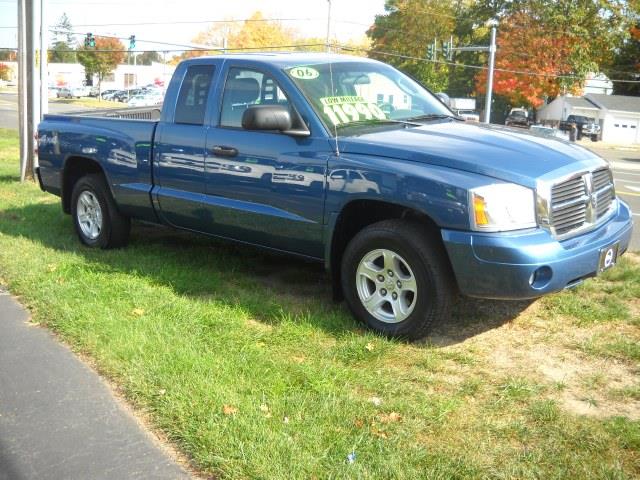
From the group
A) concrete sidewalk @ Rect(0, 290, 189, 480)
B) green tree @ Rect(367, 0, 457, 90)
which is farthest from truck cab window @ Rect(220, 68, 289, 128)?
green tree @ Rect(367, 0, 457, 90)

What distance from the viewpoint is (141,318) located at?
5.08 meters

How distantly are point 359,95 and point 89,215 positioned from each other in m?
3.29

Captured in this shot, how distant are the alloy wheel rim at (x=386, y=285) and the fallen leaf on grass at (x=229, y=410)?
1441mm

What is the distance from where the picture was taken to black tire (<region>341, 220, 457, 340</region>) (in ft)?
14.8

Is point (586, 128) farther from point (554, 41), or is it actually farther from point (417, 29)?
point (417, 29)

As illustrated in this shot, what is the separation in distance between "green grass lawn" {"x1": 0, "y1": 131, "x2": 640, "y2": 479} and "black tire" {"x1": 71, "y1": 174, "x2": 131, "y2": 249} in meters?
0.49

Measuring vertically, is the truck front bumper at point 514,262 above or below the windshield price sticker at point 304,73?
below

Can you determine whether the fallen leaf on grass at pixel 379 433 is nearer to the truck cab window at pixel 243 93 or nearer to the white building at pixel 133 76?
the truck cab window at pixel 243 93

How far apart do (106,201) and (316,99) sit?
2.74m

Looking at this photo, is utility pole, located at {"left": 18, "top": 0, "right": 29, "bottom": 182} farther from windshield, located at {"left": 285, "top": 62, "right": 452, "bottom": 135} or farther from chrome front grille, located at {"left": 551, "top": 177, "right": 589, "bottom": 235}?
chrome front grille, located at {"left": 551, "top": 177, "right": 589, "bottom": 235}

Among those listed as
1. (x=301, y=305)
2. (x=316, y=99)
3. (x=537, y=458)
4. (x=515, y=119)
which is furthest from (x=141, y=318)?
(x=515, y=119)

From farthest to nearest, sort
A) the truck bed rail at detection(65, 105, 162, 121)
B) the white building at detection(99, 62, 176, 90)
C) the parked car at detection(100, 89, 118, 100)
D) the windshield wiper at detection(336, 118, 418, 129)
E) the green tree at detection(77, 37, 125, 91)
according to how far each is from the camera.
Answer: the white building at detection(99, 62, 176, 90) < the green tree at detection(77, 37, 125, 91) < the parked car at detection(100, 89, 118, 100) < the truck bed rail at detection(65, 105, 162, 121) < the windshield wiper at detection(336, 118, 418, 129)

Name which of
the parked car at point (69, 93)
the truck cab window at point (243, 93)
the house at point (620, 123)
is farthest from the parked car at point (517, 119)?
the truck cab window at point (243, 93)

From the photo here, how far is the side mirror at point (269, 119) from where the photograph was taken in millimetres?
5059
